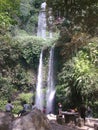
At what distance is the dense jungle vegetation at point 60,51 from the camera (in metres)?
7.85

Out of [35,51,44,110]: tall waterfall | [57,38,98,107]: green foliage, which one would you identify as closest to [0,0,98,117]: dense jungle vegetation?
[57,38,98,107]: green foliage

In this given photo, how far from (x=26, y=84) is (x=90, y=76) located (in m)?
11.0

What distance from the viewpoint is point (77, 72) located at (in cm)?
2027

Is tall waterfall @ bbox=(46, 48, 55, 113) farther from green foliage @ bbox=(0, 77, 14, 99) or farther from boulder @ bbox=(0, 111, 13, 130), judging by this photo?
boulder @ bbox=(0, 111, 13, 130)

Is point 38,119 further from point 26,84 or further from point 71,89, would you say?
point 26,84

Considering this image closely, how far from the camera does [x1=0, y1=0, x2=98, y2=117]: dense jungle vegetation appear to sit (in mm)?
7846

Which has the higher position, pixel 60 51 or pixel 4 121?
pixel 60 51

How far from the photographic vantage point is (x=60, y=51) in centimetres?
2638

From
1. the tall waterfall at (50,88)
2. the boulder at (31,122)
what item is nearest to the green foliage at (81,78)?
the tall waterfall at (50,88)

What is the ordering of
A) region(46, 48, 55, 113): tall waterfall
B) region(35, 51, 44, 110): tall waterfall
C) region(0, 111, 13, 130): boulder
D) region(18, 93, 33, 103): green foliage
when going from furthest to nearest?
region(35, 51, 44, 110): tall waterfall < region(18, 93, 33, 103): green foliage < region(46, 48, 55, 113): tall waterfall < region(0, 111, 13, 130): boulder

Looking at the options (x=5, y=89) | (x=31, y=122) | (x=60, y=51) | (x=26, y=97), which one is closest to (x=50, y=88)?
(x=26, y=97)

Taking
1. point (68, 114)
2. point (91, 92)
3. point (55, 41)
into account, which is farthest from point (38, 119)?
point (55, 41)

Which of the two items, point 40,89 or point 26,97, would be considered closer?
point 26,97

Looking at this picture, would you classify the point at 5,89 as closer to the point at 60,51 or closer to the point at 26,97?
the point at 26,97
